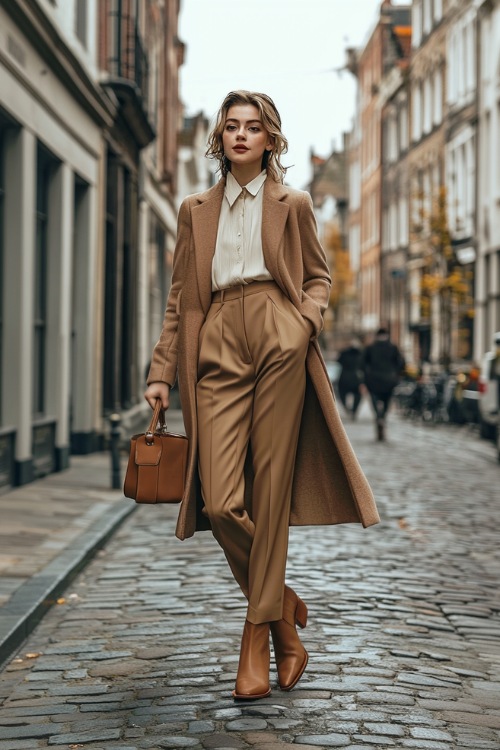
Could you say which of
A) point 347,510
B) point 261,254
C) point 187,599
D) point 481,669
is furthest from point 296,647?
point 187,599

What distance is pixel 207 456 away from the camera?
4.44 metres

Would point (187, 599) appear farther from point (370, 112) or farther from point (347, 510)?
point (370, 112)

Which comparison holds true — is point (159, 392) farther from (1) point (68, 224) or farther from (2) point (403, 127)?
(2) point (403, 127)

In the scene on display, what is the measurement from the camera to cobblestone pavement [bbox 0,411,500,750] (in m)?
4.20

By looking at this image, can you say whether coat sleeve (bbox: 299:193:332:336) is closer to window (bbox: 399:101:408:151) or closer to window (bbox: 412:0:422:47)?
window (bbox: 412:0:422:47)

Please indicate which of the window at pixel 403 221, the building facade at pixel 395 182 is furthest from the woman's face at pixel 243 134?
the window at pixel 403 221

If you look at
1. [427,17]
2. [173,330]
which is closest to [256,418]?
[173,330]

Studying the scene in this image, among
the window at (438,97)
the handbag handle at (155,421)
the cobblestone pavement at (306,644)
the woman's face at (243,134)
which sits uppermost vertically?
the window at (438,97)

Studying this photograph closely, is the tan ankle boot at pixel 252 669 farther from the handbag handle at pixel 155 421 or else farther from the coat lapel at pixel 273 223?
the coat lapel at pixel 273 223

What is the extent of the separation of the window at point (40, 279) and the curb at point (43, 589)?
4.71 meters

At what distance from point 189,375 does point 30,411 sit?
8271 mm

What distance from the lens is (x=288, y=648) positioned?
4645 mm

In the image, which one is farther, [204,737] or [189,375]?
Result: [189,375]

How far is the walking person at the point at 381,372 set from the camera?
20.2m
